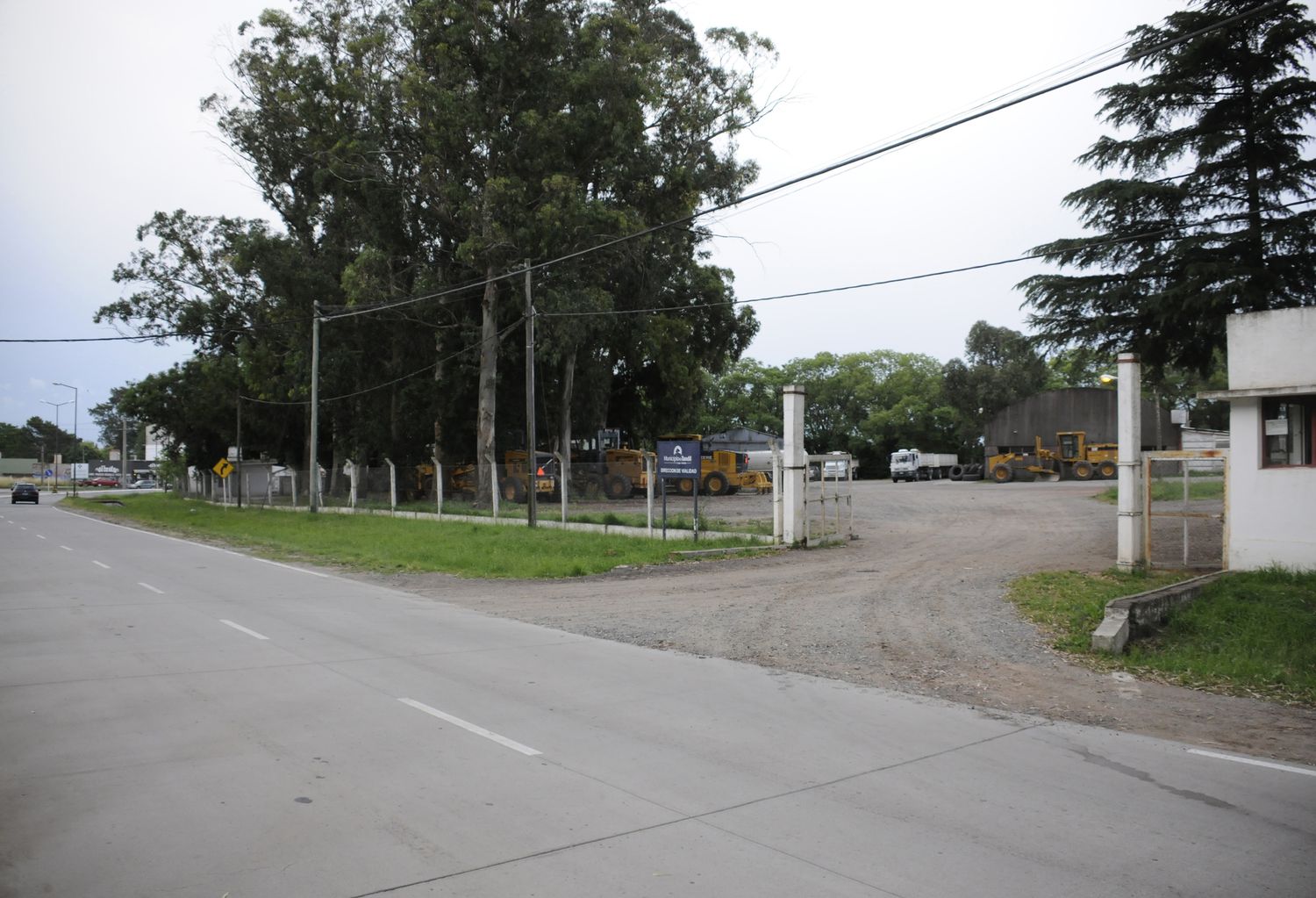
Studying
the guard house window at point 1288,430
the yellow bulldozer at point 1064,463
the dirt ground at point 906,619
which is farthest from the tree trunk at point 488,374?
the yellow bulldozer at point 1064,463

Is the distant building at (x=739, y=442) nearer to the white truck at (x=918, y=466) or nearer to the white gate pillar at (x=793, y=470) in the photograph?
the white truck at (x=918, y=466)

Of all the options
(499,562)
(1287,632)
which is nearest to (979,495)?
(499,562)

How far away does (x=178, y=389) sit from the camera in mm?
64562

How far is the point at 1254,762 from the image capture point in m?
6.78

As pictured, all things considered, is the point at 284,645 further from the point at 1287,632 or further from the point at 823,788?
the point at 1287,632

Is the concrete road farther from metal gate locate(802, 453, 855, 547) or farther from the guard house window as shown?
metal gate locate(802, 453, 855, 547)

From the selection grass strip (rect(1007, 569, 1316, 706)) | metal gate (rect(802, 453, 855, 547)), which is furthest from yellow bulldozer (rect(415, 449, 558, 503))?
grass strip (rect(1007, 569, 1316, 706))

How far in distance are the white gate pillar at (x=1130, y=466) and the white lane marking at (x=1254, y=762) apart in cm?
983

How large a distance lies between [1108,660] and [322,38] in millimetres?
41480

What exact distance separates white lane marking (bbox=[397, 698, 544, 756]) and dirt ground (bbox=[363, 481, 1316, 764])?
383 centimetres

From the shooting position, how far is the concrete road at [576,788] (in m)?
4.61

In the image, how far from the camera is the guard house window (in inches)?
570

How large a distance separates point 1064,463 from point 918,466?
48.3 ft

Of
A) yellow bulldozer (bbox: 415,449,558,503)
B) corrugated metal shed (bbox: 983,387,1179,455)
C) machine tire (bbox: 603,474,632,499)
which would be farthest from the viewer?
corrugated metal shed (bbox: 983,387,1179,455)
